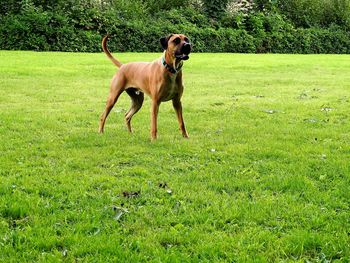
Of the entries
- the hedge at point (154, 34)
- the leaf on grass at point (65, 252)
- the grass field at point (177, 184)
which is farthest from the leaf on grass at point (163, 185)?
the hedge at point (154, 34)

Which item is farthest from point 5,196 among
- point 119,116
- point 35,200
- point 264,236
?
point 119,116

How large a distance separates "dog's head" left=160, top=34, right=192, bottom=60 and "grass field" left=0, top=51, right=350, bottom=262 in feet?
3.75

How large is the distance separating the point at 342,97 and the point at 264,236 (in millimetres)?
8450

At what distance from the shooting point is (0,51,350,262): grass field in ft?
10.8

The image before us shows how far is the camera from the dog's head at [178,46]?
6.06 metres

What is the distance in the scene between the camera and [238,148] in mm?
6008

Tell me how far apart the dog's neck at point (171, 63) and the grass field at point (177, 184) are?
95 centimetres

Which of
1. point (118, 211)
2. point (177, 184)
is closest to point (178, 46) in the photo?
point (177, 184)

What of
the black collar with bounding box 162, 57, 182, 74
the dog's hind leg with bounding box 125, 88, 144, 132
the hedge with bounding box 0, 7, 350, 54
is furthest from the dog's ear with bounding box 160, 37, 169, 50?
the hedge with bounding box 0, 7, 350, 54

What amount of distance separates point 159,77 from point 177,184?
2.24 m

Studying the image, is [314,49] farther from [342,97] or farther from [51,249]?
[51,249]

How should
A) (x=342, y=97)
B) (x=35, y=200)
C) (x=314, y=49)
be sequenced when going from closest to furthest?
(x=35, y=200) < (x=342, y=97) < (x=314, y=49)

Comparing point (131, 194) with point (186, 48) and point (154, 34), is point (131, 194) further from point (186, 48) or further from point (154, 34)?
point (154, 34)

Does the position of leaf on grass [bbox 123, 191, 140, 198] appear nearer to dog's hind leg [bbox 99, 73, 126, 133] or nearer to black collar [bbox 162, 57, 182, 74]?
black collar [bbox 162, 57, 182, 74]
